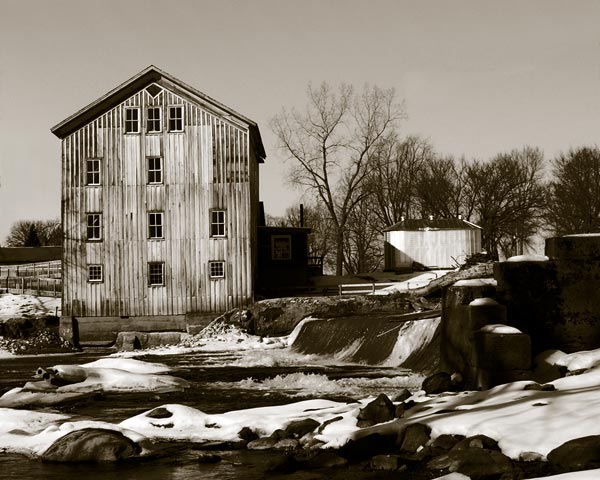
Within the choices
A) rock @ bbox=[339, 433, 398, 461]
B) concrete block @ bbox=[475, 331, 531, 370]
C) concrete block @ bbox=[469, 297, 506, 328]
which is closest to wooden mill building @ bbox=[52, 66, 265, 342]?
concrete block @ bbox=[469, 297, 506, 328]

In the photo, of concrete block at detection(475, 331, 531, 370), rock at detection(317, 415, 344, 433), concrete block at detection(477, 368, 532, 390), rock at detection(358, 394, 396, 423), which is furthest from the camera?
concrete block at detection(475, 331, 531, 370)

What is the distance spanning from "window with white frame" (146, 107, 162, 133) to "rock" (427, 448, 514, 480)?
29.5 meters

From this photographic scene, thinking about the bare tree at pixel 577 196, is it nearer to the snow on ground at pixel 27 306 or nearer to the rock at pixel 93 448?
the snow on ground at pixel 27 306

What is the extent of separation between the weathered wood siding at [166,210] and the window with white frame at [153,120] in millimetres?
193

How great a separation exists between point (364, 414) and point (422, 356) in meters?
9.67

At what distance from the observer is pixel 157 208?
123 feet

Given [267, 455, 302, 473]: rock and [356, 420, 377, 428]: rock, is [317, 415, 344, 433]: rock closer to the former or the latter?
[356, 420, 377, 428]: rock

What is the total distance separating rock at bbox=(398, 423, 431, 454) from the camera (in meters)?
10.1

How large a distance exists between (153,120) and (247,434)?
27.3 metres

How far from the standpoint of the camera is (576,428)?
367 inches

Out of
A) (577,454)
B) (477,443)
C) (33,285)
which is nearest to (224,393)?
(477,443)

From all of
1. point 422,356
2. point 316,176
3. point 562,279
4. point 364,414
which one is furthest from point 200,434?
point 316,176

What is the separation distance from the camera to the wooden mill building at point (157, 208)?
37219 millimetres

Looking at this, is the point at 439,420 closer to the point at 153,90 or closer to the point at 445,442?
the point at 445,442
